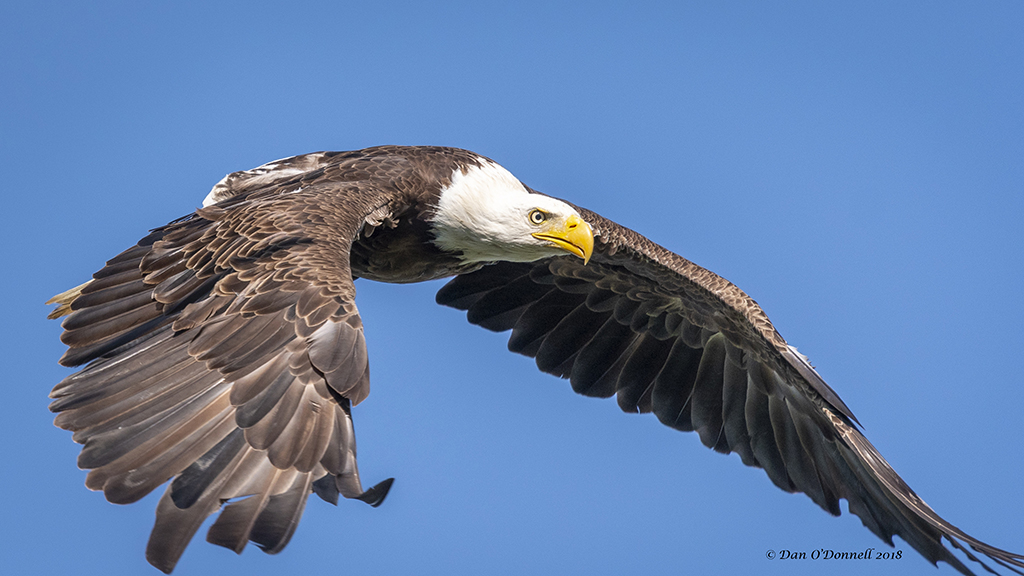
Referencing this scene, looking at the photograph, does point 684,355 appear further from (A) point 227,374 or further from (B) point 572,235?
(A) point 227,374

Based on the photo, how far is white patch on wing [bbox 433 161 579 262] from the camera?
823 centimetres

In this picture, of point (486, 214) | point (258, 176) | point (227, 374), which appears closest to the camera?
Answer: point (227, 374)

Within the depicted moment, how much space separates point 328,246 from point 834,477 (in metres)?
4.73

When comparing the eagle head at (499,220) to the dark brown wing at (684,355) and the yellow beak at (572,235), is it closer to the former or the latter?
the yellow beak at (572,235)

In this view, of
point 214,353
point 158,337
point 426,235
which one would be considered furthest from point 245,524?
point 426,235

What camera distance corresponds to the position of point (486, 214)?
8.30 meters

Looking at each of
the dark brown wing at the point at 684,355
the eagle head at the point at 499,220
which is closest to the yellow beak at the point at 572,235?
the eagle head at the point at 499,220

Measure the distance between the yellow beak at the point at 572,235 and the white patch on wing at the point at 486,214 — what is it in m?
0.05

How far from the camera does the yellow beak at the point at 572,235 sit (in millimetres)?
8336

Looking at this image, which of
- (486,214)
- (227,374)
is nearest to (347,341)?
(227,374)

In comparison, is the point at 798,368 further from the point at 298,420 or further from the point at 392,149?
the point at 298,420

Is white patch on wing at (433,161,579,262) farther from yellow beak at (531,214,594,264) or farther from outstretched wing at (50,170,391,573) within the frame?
outstretched wing at (50,170,391,573)

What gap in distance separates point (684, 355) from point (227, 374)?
4985 millimetres

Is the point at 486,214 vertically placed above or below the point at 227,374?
above
